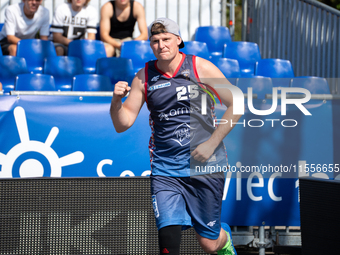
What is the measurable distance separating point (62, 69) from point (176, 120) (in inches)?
166

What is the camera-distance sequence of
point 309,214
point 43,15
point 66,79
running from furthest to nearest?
point 43,15, point 66,79, point 309,214

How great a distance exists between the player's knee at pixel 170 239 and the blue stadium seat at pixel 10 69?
449 centimetres

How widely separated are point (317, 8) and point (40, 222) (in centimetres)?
654

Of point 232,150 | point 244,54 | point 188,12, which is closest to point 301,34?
point 244,54

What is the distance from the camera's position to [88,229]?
3318 mm

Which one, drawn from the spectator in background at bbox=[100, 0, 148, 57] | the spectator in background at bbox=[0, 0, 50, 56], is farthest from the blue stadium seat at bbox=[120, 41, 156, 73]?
the spectator in background at bbox=[0, 0, 50, 56]

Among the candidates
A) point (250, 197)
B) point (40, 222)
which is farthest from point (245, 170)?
point (40, 222)

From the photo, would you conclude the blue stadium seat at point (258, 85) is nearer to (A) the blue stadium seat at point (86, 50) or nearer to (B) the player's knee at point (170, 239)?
(B) the player's knee at point (170, 239)

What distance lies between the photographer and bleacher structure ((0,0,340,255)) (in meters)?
6.44

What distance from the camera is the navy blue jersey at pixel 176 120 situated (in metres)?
2.87

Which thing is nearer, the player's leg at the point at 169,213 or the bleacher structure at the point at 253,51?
the player's leg at the point at 169,213

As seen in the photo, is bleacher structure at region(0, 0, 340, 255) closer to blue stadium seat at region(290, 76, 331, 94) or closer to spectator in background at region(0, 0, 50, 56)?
blue stadium seat at region(290, 76, 331, 94)

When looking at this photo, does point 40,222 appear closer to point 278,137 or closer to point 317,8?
point 278,137

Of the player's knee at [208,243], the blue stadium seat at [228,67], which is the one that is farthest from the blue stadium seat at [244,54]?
the player's knee at [208,243]
